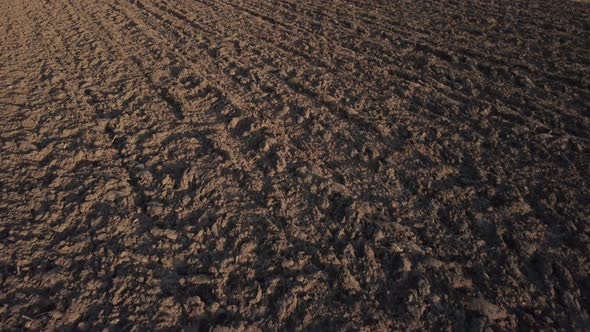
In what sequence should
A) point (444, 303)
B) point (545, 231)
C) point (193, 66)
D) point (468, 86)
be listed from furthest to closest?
point (193, 66) < point (468, 86) < point (545, 231) < point (444, 303)

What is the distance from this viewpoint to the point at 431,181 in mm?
3762

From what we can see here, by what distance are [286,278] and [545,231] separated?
2570 mm

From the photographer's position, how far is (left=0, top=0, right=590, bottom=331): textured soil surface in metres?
2.71

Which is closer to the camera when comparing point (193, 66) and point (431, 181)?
point (431, 181)

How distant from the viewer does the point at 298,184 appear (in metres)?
3.72

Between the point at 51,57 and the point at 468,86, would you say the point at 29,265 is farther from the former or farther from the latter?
the point at 468,86

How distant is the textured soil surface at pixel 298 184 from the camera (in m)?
2.71

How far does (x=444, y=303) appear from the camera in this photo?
8.87 ft

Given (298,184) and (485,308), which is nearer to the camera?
(485,308)

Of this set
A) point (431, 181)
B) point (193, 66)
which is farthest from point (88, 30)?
point (431, 181)

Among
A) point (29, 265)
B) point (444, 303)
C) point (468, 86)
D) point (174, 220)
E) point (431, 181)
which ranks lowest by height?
point (29, 265)

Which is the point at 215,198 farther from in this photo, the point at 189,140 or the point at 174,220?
the point at 189,140

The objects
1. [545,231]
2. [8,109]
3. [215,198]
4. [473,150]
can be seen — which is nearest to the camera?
[545,231]

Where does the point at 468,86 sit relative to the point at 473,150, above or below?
above
